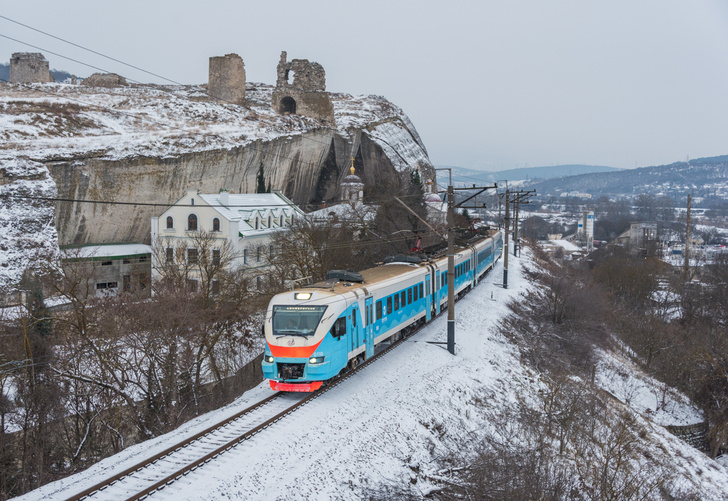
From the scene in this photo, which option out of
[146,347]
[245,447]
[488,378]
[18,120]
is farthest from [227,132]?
[245,447]

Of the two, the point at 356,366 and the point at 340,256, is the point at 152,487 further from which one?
the point at 340,256

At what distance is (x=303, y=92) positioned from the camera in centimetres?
6556

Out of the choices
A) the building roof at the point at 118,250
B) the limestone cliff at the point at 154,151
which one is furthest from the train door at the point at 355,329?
the building roof at the point at 118,250

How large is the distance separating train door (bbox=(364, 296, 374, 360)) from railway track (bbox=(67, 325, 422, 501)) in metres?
2.22

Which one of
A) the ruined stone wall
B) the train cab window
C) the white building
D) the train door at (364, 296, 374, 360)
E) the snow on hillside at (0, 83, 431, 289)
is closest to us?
the train cab window

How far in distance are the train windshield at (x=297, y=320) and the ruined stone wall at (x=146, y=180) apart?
3131 cm

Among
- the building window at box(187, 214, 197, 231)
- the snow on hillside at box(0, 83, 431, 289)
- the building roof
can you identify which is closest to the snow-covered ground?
the building window at box(187, 214, 197, 231)

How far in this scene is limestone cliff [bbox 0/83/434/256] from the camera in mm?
40438

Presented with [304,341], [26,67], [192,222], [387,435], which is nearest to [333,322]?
[304,341]

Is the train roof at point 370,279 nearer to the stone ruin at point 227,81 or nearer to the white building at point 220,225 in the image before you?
the white building at point 220,225

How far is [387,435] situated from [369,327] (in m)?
3.94

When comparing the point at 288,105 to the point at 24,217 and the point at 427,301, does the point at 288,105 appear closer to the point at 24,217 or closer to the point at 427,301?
the point at 24,217

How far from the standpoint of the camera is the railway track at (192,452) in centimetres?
882

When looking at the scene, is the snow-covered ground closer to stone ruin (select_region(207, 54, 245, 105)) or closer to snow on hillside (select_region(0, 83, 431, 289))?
snow on hillside (select_region(0, 83, 431, 289))
